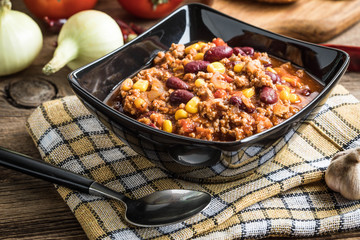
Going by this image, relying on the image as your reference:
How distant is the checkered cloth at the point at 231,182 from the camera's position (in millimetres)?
2512

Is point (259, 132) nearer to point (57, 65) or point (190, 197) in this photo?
point (190, 197)

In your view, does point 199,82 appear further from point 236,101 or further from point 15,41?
point 15,41

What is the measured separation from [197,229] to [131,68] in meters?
1.27

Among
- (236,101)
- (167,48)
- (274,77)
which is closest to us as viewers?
(236,101)

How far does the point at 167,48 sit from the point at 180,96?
846 millimetres

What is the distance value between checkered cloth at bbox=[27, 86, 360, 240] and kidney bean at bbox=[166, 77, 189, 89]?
50cm

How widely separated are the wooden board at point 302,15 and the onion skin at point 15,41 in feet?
6.16

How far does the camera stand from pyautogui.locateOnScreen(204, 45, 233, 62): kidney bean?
9.94ft

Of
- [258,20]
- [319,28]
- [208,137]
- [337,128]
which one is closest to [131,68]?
[208,137]

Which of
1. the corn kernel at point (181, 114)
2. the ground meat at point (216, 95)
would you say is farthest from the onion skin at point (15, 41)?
the corn kernel at point (181, 114)

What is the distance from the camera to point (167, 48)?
3475 millimetres

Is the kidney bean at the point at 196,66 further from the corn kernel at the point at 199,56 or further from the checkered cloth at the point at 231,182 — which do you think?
the checkered cloth at the point at 231,182

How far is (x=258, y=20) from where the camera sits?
4.51 meters

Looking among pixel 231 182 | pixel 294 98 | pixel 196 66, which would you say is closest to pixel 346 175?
pixel 294 98
